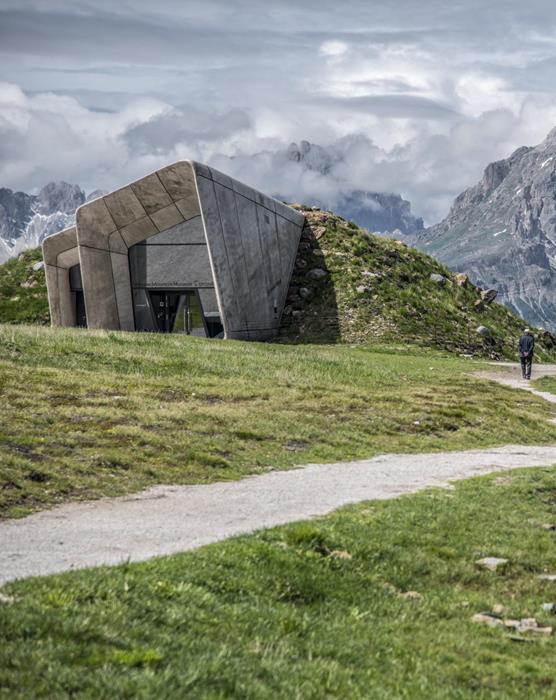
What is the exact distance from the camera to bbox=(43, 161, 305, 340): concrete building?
60.6 meters

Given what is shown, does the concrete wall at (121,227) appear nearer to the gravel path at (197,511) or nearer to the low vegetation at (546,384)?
the low vegetation at (546,384)

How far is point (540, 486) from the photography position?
2006 cm

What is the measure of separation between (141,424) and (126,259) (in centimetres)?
4191

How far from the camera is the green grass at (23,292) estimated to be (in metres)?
74.1

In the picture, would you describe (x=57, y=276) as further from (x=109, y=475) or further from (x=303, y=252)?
(x=109, y=475)

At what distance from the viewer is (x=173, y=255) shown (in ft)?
209

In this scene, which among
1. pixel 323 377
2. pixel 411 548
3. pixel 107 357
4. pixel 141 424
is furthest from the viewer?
pixel 323 377

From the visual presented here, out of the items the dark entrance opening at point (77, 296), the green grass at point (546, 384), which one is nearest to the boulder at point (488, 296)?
the green grass at point (546, 384)

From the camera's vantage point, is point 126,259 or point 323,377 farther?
point 126,259

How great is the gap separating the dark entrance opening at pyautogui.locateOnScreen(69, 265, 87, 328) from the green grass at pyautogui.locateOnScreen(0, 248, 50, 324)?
331 centimetres

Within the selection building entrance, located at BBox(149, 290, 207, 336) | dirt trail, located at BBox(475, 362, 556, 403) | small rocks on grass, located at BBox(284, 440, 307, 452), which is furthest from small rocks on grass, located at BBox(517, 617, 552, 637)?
building entrance, located at BBox(149, 290, 207, 336)

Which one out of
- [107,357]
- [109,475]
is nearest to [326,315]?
[107,357]

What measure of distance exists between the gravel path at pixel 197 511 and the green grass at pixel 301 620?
3.11 ft

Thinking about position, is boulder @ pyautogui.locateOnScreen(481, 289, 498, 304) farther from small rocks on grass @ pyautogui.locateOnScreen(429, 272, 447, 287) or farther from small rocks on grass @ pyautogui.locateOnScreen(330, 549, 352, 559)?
small rocks on grass @ pyautogui.locateOnScreen(330, 549, 352, 559)
